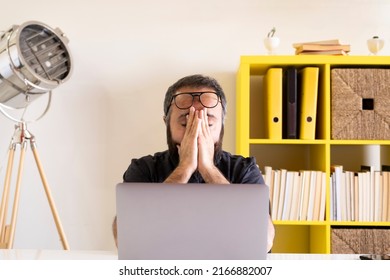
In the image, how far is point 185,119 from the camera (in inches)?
93.3

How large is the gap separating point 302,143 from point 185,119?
38.5 inches

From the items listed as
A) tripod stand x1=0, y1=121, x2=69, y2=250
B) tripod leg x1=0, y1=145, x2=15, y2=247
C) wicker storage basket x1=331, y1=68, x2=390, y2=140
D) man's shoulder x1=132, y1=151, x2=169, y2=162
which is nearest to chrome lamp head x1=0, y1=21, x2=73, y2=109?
tripod stand x1=0, y1=121, x2=69, y2=250

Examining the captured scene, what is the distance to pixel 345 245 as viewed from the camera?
3086mm

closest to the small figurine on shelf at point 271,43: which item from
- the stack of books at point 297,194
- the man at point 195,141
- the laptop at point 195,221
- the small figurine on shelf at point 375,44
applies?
the small figurine on shelf at point 375,44

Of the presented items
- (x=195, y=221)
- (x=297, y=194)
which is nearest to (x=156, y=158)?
(x=297, y=194)

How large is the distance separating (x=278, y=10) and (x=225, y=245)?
2286mm

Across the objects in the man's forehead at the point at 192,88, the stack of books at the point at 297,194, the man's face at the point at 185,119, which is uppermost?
the man's forehead at the point at 192,88

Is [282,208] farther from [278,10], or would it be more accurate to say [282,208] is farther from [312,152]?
[278,10]

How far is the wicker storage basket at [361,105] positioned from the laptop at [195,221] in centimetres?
177

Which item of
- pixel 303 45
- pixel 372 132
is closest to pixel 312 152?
pixel 372 132

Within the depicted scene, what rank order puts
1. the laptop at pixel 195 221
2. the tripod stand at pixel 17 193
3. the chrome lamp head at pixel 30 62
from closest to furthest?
the laptop at pixel 195 221 → the chrome lamp head at pixel 30 62 → the tripod stand at pixel 17 193

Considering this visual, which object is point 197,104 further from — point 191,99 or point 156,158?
point 156,158

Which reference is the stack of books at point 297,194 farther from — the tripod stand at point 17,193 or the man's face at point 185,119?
the tripod stand at point 17,193

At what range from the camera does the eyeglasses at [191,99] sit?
7.78 feet
